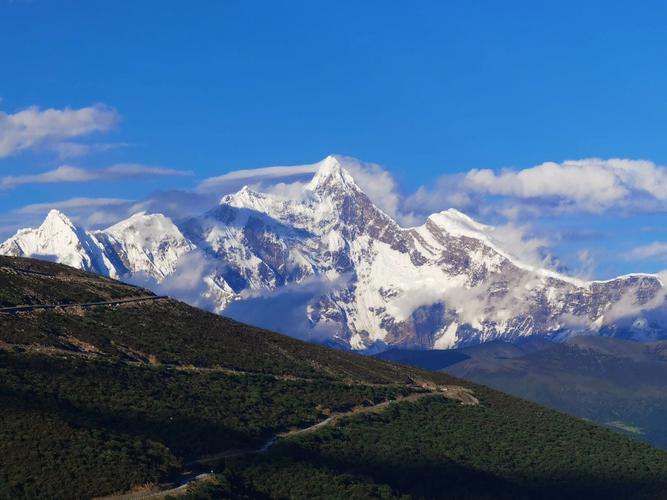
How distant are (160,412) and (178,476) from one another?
22324mm


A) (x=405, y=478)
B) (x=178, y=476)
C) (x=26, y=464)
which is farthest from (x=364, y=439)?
(x=26, y=464)

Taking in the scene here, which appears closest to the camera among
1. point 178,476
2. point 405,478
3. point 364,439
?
point 178,476

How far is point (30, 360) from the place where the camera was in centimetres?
18288

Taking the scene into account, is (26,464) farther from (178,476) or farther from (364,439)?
(364,439)

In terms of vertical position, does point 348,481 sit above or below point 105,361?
below

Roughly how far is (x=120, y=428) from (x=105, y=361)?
31.8 m

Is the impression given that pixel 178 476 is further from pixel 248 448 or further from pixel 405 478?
pixel 405 478

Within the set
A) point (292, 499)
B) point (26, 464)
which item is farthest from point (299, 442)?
point (26, 464)

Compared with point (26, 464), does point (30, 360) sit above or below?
above

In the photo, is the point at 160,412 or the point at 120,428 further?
the point at 160,412

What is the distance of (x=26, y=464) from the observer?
145 metres

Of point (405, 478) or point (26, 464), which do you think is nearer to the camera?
point (26, 464)

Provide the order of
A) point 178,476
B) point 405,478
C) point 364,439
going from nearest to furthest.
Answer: point 178,476 → point 405,478 → point 364,439

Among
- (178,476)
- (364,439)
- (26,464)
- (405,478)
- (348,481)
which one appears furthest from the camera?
(364,439)
